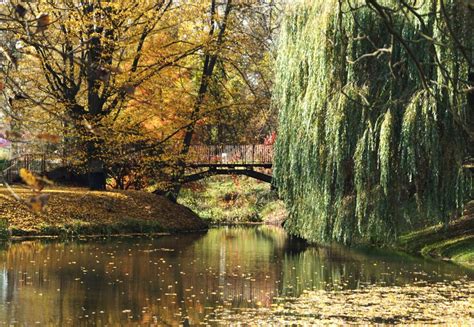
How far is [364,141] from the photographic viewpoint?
16328 millimetres

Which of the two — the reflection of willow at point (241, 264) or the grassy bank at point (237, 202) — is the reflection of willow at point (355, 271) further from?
the grassy bank at point (237, 202)

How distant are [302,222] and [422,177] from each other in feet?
9.94

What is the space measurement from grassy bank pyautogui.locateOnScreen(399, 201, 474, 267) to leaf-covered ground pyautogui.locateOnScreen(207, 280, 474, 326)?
15.8 ft

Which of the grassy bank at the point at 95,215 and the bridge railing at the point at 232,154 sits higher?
the bridge railing at the point at 232,154

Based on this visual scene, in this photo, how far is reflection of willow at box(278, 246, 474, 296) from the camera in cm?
1451

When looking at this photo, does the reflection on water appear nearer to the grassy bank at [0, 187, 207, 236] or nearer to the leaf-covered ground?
the leaf-covered ground

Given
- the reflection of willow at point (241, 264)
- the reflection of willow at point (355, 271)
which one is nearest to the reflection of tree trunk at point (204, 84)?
the reflection of willow at point (241, 264)

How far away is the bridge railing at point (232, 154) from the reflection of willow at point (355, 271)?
8.45 metres

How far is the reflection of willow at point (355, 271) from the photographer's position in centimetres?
1451

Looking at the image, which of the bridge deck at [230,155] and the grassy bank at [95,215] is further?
the bridge deck at [230,155]

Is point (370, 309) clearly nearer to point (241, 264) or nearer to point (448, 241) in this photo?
point (241, 264)

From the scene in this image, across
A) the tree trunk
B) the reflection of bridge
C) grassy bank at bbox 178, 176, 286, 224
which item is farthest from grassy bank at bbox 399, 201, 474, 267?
grassy bank at bbox 178, 176, 286, 224

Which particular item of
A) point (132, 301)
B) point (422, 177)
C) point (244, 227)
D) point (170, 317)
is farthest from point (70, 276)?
point (244, 227)

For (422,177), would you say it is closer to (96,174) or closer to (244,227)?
(96,174)
